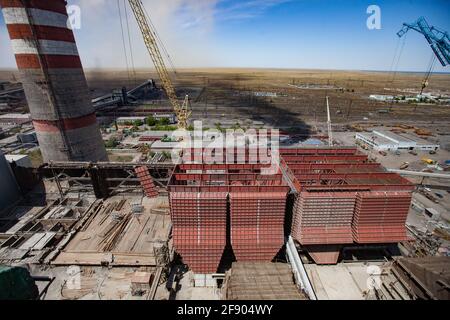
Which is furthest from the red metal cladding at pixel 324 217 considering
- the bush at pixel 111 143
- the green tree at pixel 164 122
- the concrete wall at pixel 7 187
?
the green tree at pixel 164 122

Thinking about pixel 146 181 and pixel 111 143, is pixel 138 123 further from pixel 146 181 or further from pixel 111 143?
pixel 146 181

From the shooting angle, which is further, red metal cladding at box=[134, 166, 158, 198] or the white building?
the white building

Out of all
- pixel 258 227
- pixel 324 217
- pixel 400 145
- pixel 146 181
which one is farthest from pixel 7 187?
pixel 400 145

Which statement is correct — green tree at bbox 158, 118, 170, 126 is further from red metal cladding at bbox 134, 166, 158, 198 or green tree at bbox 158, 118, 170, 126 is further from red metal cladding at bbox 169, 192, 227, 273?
red metal cladding at bbox 169, 192, 227, 273

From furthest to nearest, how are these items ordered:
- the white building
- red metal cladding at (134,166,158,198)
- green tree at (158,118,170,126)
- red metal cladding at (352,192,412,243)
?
green tree at (158,118,170,126) → the white building → red metal cladding at (134,166,158,198) → red metal cladding at (352,192,412,243)

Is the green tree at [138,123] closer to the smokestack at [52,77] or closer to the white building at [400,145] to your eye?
the smokestack at [52,77]

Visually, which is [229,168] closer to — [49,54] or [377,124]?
[49,54]

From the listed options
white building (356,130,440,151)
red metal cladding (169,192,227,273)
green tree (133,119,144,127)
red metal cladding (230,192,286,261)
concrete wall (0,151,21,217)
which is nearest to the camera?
red metal cladding (169,192,227,273)

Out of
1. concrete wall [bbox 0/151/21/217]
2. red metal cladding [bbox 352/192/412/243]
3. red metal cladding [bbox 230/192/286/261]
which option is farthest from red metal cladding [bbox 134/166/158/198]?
red metal cladding [bbox 352/192/412/243]
